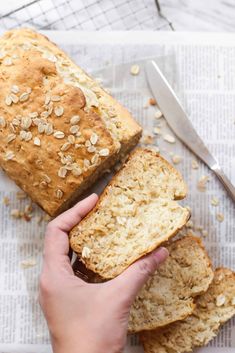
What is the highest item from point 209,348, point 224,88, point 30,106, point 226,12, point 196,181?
point 30,106

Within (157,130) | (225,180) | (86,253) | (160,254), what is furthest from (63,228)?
(225,180)

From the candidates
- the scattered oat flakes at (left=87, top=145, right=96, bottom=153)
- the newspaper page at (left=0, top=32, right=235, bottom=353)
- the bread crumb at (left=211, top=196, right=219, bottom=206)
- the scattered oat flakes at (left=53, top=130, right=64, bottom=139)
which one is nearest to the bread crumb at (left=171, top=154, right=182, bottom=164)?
the newspaper page at (left=0, top=32, right=235, bottom=353)

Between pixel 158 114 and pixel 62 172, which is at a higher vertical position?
pixel 62 172

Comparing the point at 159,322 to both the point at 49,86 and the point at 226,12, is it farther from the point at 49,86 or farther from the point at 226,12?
the point at 226,12

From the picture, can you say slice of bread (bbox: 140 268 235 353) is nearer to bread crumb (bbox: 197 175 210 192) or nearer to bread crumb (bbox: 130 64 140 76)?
bread crumb (bbox: 197 175 210 192)

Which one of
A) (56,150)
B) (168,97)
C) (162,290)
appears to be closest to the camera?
(56,150)

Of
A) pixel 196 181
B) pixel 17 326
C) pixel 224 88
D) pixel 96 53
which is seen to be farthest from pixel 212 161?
pixel 17 326

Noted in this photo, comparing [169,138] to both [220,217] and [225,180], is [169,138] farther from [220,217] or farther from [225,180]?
[220,217]
